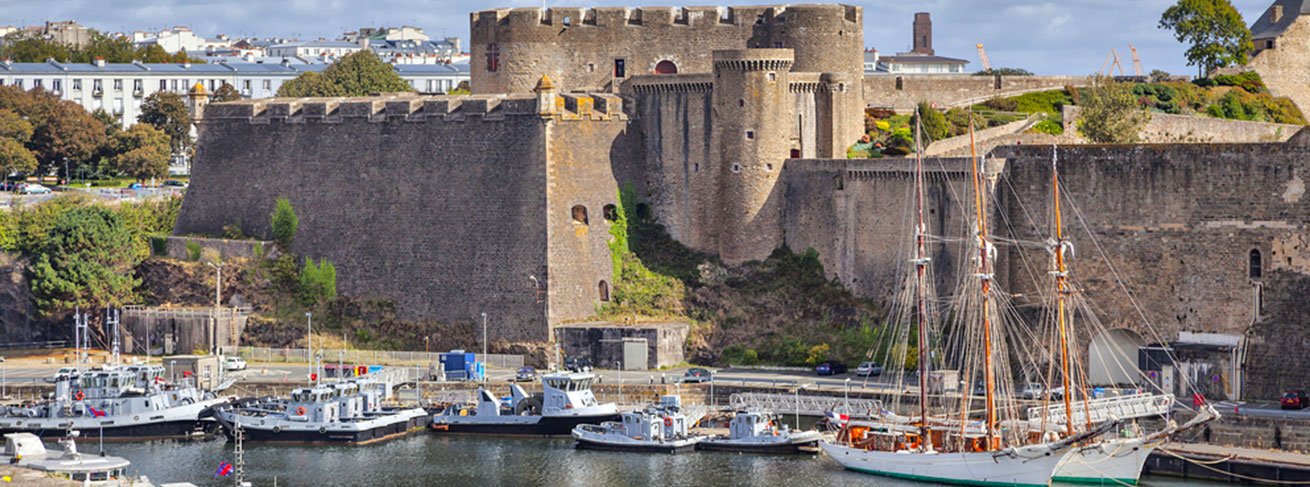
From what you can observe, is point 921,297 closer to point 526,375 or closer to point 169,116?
point 526,375

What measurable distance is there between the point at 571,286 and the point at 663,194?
4012 mm

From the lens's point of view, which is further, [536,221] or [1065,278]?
[536,221]

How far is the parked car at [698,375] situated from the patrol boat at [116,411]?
12016 millimetres

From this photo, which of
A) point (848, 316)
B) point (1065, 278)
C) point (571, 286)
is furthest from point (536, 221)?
point (1065, 278)

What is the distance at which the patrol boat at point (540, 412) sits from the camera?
66.2 m

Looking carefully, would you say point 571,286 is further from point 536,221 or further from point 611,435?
point 611,435

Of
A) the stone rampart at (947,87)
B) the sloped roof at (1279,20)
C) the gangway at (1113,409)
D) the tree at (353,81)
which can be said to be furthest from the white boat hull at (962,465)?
the tree at (353,81)

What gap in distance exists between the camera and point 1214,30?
280ft

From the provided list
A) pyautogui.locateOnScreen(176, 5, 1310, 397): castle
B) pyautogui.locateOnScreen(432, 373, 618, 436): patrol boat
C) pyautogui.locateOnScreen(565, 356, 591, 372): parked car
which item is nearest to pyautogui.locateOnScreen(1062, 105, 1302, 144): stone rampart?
pyautogui.locateOnScreen(176, 5, 1310, 397): castle

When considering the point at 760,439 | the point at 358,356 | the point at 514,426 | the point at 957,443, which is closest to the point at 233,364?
the point at 358,356

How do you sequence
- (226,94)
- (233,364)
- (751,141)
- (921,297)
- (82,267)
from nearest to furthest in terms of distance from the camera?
(921,297), (751,141), (233,364), (82,267), (226,94)

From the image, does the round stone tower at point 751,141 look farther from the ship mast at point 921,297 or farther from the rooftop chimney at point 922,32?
the rooftop chimney at point 922,32

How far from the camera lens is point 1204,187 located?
64562 millimetres

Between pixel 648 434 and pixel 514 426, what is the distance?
4311 mm
